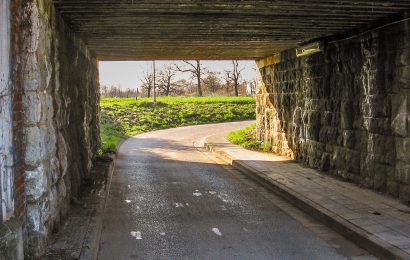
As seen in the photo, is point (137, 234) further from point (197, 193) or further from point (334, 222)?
point (197, 193)

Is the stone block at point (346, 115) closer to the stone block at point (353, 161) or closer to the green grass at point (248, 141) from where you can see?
the stone block at point (353, 161)

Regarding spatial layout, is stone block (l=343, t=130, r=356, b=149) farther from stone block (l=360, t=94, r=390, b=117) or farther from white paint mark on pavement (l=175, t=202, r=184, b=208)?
white paint mark on pavement (l=175, t=202, r=184, b=208)

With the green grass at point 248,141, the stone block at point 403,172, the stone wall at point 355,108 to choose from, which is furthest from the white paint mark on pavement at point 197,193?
the green grass at point 248,141

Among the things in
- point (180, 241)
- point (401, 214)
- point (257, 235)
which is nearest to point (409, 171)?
point (401, 214)

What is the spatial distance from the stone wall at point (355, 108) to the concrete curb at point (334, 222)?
1511mm

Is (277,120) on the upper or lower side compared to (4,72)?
lower

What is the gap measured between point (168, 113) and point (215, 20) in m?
27.7

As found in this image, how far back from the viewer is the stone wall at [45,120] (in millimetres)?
5906

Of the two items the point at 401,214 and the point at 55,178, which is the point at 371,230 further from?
the point at 55,178

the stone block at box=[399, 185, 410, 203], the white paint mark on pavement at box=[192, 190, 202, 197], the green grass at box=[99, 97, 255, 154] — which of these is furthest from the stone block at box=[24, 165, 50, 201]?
the green grass at box=[99, 97, 255, 154]

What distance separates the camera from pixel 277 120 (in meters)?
16.2

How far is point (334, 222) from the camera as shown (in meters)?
7.78

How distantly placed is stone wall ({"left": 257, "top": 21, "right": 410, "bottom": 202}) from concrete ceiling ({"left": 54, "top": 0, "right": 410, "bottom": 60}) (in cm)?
57

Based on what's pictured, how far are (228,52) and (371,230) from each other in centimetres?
965
